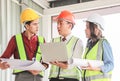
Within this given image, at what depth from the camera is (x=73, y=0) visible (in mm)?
5008

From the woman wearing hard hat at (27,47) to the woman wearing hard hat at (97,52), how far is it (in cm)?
46

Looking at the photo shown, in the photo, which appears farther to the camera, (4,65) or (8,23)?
(8,23)

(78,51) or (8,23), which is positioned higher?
(8,23)

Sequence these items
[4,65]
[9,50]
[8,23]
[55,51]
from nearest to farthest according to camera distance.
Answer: [55,51] < [4,65] < [9,50] < [8,23]

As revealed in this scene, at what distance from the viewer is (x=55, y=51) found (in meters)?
2.20

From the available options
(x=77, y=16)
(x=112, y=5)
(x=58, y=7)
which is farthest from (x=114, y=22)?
(x=58, y=7)

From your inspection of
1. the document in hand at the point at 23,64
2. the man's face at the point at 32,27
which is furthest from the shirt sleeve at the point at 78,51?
the man's face at the point at 32,27

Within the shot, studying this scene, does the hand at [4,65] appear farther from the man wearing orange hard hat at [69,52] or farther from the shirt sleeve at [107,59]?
the shirt sleeve at [107,59]

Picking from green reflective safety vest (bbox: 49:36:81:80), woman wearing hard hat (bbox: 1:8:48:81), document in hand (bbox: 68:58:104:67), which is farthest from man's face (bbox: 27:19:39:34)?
document in hand (bbox: 68:58:104:67)

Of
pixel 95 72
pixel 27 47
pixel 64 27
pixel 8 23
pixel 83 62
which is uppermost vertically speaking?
pixel 8 23

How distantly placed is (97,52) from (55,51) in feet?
1.62

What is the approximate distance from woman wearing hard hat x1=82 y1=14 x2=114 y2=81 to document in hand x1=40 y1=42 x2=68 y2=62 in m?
0.31

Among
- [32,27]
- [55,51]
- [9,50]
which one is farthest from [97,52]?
[9,50]

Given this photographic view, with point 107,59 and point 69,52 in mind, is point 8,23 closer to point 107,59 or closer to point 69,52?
point 69,52
